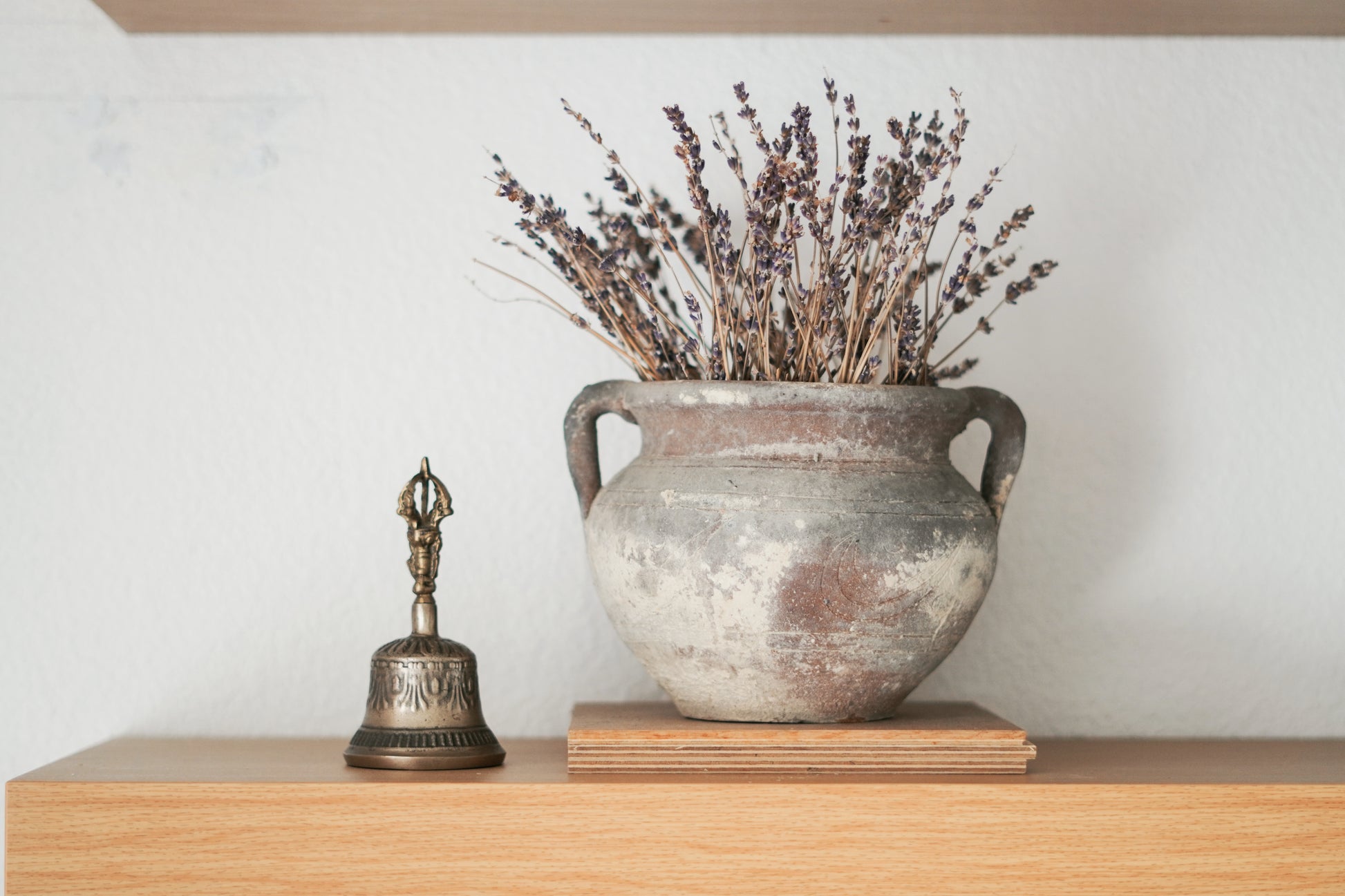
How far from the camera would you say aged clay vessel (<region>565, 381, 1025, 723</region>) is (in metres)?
0.85

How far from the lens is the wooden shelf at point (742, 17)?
110 cm

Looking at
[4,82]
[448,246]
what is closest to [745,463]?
[448,246]

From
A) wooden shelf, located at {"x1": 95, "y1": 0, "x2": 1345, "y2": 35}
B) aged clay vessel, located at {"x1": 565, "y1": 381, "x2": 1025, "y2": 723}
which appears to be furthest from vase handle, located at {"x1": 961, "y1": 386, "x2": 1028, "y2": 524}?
wooden shelf, located at {"x1": 95, "y1": 0, "x2": 1345, "y2": 35}

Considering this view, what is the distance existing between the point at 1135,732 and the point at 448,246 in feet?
2.58

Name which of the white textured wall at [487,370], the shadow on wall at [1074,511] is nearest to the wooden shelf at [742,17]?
the white textured wall at [487,370]

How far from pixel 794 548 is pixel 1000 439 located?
0.71 ft

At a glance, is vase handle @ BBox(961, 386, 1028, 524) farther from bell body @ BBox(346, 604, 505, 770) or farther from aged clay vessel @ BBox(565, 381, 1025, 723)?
bell body @ BBox(346, 604, 505, 770)

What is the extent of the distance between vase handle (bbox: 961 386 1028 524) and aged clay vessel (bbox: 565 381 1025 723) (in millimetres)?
41

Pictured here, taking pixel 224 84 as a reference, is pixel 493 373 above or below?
below

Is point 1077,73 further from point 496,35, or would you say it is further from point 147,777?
point 147,777

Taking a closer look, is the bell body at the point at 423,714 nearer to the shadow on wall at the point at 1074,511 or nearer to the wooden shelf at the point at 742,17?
the shadow on wall at the point at 1074,511

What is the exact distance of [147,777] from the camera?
33.2 inches

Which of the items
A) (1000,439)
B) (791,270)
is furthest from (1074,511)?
(791,270)

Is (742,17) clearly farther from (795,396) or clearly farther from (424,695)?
(424,695)
